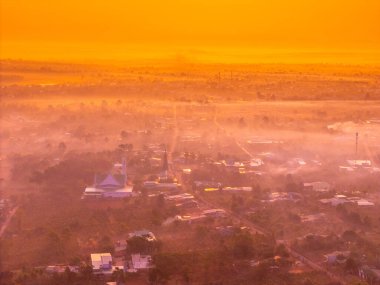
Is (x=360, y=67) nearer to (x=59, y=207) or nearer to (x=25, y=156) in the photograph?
(x=25, y=156)

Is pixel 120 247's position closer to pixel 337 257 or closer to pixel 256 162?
pixel 337 257

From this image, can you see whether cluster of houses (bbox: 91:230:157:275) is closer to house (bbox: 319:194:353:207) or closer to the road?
the road

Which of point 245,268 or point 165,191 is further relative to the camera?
point 165,191

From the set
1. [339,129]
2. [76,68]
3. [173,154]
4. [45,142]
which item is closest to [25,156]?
[45,142]

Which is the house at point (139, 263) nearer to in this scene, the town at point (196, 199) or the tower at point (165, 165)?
the town at point (196, 199)

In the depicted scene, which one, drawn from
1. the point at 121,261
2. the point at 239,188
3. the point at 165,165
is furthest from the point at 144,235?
the point at 165,165

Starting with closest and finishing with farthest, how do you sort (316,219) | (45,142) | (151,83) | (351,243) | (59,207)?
(351,243)
(316,219)
(59,207)
(45,142)
(151,83)

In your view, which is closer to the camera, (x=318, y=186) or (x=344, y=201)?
(x=344, y=201)
